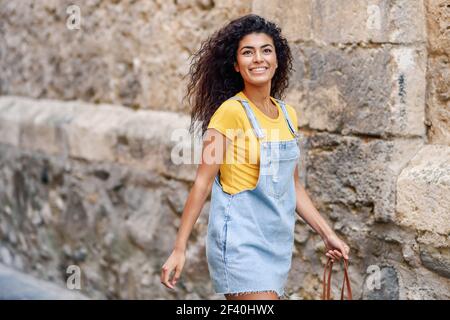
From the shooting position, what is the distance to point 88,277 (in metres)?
5.81

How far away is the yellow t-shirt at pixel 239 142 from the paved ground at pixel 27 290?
2.08m

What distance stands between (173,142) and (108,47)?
1.00 m

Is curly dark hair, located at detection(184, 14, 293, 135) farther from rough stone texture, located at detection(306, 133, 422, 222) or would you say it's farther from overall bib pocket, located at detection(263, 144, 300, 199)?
rough stone texture, located at detection(306, 133, 422, 222)

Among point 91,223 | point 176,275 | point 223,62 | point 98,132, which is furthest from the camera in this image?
point 91,223

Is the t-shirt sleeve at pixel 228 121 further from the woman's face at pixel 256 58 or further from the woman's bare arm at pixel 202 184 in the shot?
the woman's face at pixel 256 58

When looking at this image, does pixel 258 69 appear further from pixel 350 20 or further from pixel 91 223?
pixel 91 223

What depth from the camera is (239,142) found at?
2.82m

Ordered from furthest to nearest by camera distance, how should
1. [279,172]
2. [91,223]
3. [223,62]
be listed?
[91,223] → [223,62] → [279,172]

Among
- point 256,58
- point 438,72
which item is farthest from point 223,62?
point 438,72

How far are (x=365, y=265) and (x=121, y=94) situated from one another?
2.26m

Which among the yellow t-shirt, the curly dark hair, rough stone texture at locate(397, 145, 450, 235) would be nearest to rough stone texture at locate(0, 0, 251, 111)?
rough stone texture at locate(397, 145, 450, 235)

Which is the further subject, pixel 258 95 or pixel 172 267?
pixel 258 95

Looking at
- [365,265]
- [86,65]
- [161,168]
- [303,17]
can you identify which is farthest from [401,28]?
[86,65]

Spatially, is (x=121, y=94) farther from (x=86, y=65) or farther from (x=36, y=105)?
(x=36, y=105)
